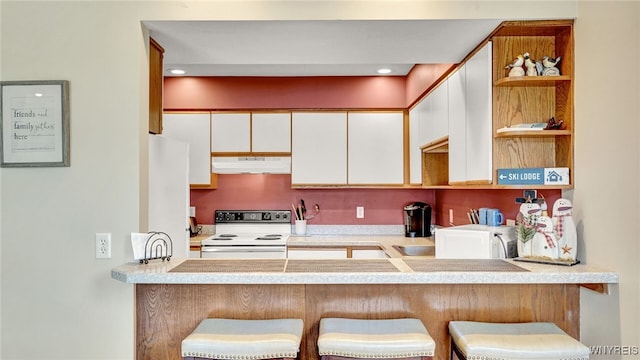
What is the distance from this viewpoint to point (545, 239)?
184 cm

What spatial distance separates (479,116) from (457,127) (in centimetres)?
33

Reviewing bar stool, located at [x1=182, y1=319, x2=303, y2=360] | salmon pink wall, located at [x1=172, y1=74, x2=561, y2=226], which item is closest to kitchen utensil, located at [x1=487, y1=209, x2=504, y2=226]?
salmon pink wall, located at [x1=172, y1=74, x2=561, y2=226]

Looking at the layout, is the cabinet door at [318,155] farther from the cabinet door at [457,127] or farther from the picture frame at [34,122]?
the picture frame at [34,122]

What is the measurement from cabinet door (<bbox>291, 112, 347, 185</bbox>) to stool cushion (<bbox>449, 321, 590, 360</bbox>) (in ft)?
7.49

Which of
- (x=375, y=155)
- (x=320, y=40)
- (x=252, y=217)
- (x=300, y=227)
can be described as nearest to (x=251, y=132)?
(x=252, y=217)

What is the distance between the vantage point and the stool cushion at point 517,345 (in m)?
1.48

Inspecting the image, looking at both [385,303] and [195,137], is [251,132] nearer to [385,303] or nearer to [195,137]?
Answer: [195,137]

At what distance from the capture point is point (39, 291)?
190 centimetres

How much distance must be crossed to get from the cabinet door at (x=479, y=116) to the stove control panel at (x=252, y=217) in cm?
218

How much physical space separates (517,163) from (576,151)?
10.1 inches

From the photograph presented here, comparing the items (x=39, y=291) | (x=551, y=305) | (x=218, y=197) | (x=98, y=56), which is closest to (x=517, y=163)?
(x=551, y=305)

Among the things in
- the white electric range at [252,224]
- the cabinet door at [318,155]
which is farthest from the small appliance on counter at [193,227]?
the cabinet door at [318,155]

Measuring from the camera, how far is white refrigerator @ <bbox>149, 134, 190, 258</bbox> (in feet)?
7.16

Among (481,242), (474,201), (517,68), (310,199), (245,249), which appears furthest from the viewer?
(310,199)
